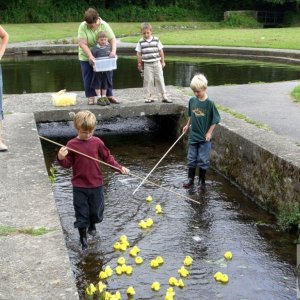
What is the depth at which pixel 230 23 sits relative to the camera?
39.8 meters

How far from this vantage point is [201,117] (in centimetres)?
768

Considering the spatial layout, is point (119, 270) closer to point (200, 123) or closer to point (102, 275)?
point (102, 275)

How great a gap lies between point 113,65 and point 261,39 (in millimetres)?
18805

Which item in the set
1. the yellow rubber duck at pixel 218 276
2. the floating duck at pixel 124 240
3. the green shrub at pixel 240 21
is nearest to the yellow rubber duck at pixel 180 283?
the yellow rubber duck at pixel 218 276

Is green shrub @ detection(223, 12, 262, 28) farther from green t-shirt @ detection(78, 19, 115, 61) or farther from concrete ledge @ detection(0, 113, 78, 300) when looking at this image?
concrete ledge @ detection(0, 113, 78, 300)

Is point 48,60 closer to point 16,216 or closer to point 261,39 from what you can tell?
point 261,39

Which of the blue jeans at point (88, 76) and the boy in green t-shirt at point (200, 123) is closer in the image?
the boy in green t-shirt at point (200, 123)

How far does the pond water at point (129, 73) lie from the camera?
56.0 feet

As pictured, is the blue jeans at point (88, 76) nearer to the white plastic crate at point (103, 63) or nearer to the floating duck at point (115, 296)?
the white plastic crate at point (103, 63)

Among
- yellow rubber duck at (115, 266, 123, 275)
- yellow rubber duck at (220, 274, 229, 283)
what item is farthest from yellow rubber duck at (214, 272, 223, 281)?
yellow rubber duck at (115, 266, 123, 275)

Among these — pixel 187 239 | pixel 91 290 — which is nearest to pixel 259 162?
pixel 187 239

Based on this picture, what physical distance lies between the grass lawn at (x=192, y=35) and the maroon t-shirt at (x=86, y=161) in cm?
1892

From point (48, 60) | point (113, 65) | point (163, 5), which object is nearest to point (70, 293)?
point (113, 65)

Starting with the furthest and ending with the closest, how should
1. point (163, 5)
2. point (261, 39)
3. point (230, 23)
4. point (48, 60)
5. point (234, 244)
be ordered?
point (163, 5) → point (230, 23) → point (261, 39) → point (48, 60) → point (234, 244)
